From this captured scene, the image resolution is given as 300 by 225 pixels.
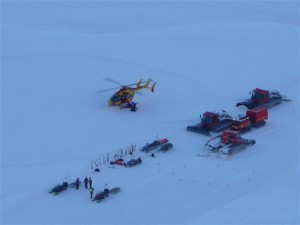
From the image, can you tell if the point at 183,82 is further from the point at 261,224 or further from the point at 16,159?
the point at 261,224

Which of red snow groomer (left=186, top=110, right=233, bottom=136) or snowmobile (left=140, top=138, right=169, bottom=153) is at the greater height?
red snow groomer (left=186, top=110, right=233, bottom=136)

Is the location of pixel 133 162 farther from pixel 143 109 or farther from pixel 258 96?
pixel 258 96

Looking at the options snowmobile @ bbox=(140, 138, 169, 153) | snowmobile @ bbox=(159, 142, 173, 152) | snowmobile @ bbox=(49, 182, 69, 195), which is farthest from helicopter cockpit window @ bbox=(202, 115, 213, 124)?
snowmobile @ bbox=(49, 182, 69, 195)

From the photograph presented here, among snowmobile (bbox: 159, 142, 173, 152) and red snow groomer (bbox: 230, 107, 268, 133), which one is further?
red snow groomer (bbox: 230, 107, 268, 133)

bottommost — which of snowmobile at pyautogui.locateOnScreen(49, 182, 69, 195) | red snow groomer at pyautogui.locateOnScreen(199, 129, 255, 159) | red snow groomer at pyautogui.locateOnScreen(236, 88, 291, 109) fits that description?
snowmobile at pyautogui.locateOnScreen(49, 182, 69, 195)

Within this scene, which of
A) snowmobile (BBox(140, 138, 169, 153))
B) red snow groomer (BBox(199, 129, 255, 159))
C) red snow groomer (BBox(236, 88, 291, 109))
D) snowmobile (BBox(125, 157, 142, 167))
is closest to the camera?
snowmobile (BBox(125, 157, 142, 167))

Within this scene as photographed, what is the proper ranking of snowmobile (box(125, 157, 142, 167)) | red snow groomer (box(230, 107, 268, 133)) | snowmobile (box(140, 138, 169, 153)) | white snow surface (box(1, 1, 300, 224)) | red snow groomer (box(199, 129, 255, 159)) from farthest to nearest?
red snow groomer (box(230, 107, 268, 133))
snowmobile (box(140, 138, 169, 153))
red snow groomer (box(199, 129, 255, 159))
snowmobile (box(125, 157, 142, 167))
white snow surface (box(1, 1, 300, 224))

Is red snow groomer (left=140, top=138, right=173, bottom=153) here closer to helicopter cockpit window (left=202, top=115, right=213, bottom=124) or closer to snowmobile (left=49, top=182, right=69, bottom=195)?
helicopter cockpit window (left=202, top=115, right=213, bottom=124)
